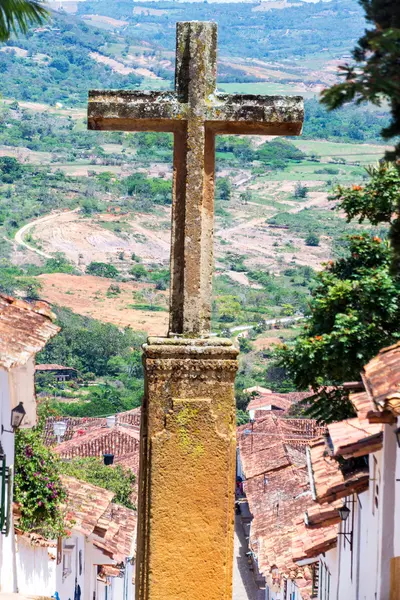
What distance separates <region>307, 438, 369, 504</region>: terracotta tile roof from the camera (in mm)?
13195

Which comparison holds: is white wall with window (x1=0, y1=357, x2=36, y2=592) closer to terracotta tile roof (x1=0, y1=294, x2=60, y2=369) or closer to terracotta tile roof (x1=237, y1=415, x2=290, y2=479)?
terracotta tile roof (x1=0, y1=294, x2=60, y2=369)

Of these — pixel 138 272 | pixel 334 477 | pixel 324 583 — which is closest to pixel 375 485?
pixel 334 477

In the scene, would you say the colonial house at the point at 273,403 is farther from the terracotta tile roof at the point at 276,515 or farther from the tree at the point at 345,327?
the tree at the point at 345,327

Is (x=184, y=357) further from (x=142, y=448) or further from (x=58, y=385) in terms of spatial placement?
(x=58, y=385)

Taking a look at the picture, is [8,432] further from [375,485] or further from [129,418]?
[129,418]

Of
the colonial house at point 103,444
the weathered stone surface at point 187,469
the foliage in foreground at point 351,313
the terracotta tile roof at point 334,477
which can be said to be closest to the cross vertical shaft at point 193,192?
the weathered stone surface at point 187,469

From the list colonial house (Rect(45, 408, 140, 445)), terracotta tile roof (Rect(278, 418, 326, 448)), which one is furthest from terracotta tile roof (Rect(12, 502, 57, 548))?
colonial house (Rect(45, 408, 140, 445))

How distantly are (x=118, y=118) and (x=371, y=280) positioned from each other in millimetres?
9065

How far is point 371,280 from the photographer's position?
1514 cm

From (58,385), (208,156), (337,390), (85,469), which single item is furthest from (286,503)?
(58,385)

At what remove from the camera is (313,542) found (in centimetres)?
1723

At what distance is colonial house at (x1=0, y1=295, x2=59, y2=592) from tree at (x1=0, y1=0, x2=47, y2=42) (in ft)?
9.38

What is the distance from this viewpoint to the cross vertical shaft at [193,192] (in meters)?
6.30

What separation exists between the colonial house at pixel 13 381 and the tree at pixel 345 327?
135 inches
